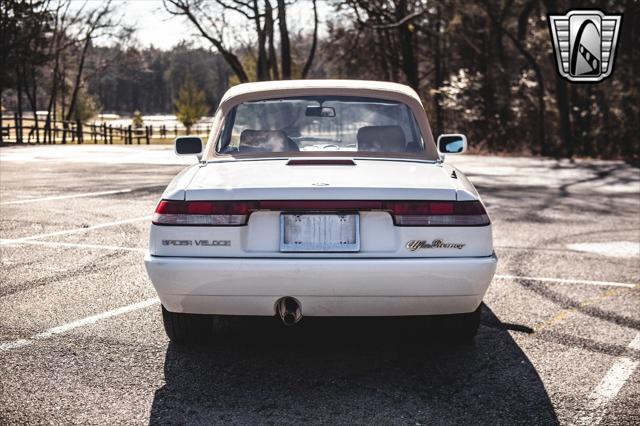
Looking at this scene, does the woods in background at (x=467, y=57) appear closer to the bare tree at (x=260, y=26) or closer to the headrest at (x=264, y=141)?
the bare tree at (x=260, y=26)

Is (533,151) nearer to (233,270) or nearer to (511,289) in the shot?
(511,289)

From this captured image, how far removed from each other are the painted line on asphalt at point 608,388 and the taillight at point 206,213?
1.83m

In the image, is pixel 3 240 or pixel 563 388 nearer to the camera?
pixel 563 388

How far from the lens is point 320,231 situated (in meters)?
3.65

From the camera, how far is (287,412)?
3344 mm

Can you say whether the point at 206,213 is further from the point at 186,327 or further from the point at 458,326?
the point at 458,326

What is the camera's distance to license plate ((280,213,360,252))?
364cm

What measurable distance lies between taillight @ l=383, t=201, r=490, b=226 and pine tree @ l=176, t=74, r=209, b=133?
63885mm

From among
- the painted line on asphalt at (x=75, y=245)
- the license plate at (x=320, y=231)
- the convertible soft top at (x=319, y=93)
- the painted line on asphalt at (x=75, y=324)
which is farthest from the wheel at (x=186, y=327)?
the painted line on asphalt at (x=75, y=245)

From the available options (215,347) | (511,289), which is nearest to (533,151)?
(511,289)

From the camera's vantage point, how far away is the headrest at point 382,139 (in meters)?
4.69

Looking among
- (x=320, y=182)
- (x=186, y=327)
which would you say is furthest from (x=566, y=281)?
(x=186, y=327)

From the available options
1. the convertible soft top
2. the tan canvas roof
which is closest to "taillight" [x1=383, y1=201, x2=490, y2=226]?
the convertible soft top

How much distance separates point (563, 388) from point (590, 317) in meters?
1.54
